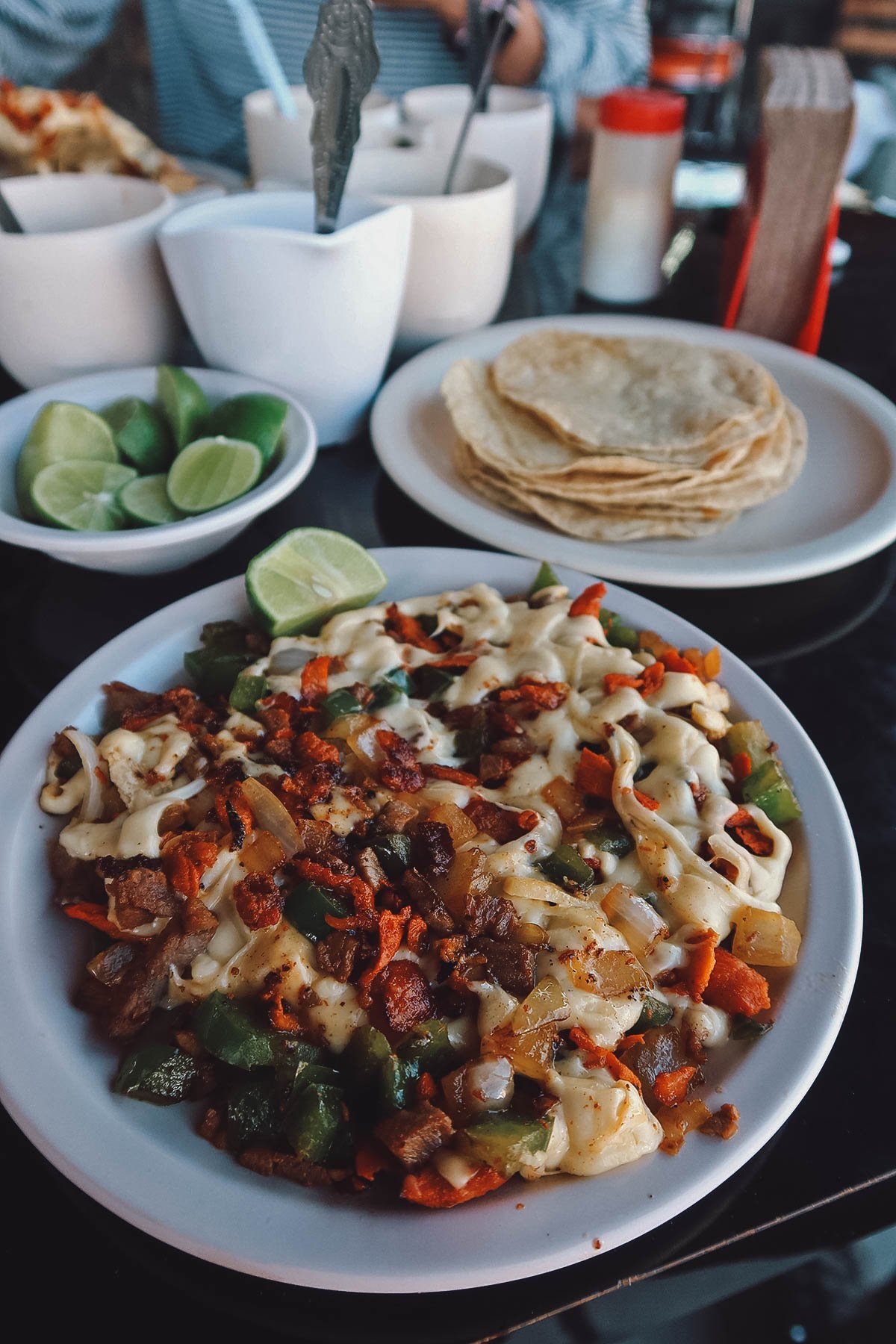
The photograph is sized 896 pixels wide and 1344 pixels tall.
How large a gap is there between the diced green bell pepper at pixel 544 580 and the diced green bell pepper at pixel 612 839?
47cm

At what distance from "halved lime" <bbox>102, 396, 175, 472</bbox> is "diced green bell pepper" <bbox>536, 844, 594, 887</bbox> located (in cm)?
110

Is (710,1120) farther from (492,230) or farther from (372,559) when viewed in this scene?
(492,230)

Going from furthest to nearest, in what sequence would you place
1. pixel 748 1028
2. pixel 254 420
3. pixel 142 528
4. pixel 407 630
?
pixel 254 420, pixel 142 528, pixel 407 630, pixel 748 1028

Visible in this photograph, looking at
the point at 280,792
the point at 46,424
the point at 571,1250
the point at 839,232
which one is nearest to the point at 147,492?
the point at 46,424

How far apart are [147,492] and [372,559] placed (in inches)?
16.8

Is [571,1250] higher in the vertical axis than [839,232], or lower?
lower

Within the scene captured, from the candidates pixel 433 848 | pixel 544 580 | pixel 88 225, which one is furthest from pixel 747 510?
pixel 88 225

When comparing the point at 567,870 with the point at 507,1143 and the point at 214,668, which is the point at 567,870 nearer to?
the point at 507,1143

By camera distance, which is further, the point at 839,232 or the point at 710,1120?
the point at 839,232

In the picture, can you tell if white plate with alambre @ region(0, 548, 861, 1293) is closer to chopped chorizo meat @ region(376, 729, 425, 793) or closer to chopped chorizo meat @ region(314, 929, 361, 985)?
chopped chorizo meat @ region(314, 929, 361, 985)

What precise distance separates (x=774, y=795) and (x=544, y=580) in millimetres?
518

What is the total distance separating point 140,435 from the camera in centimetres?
176

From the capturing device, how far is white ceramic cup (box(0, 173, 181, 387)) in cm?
184

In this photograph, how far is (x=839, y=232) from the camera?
10.6 feet
